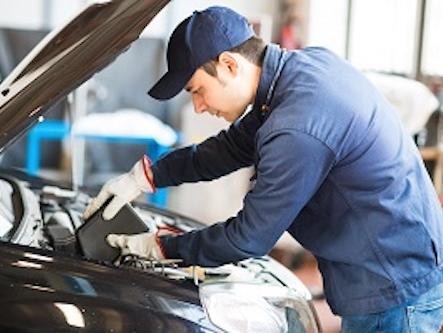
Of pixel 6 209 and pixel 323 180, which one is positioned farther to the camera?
pixel 6 209

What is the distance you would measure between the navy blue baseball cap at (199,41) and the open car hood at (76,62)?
0.11 metres

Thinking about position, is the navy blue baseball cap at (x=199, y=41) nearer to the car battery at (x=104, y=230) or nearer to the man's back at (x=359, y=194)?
the man's back at (x=359, y=194)

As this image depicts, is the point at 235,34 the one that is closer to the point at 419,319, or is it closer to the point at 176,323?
the point at 176,323

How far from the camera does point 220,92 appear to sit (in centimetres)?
200

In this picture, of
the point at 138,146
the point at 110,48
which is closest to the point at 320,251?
the point at 110,48

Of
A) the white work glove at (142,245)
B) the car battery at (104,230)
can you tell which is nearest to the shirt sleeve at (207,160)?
the car battery at (104,230)

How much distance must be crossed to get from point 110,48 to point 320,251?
0.70 metres

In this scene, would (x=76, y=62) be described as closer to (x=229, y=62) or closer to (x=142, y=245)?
(x=229, y=62)

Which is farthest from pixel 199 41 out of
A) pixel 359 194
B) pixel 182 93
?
pixel 182 93

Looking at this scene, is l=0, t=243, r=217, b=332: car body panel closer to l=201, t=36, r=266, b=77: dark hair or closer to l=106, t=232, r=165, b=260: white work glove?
l=106, t=232, r=165, b=260: white work glove

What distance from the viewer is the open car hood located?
1.89 meters

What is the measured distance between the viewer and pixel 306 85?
192 centimetres

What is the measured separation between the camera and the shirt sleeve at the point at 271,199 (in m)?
1.84

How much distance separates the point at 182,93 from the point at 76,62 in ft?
13.4
